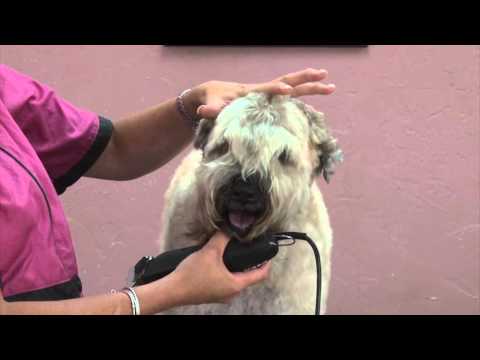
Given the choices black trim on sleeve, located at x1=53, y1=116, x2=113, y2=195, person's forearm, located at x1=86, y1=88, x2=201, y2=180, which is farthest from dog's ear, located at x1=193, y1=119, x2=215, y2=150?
black trim on sleeve, located at x1=53, y1=116, x2=113, y2=195

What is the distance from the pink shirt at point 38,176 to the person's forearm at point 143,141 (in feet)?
0.15

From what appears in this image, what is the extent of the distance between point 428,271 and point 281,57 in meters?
1.03

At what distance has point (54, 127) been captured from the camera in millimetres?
1402

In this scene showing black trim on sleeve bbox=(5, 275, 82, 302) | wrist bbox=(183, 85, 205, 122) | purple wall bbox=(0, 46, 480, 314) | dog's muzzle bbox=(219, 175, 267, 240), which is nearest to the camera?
black trim on sleeve bbox=(5, 275, 82, 302)

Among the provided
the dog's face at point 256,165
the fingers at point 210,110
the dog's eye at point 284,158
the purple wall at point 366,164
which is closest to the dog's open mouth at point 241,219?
the dog's face at point 256,165

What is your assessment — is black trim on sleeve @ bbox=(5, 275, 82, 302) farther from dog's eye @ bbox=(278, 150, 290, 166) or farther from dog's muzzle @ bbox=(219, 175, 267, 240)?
dog's eye @ bbox=(278, 150, 290, 166)

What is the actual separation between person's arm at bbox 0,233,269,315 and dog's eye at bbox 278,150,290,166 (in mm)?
206

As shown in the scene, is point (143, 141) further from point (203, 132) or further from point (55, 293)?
point (55, 293)

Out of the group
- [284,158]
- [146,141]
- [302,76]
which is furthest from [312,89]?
[146,141]

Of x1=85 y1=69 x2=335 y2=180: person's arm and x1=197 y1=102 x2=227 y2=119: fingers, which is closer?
x1=197 y1=102 x2=227 y2=119: fingers

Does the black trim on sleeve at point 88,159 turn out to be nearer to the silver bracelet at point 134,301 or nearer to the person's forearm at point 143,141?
the person's forearm at point 143,141

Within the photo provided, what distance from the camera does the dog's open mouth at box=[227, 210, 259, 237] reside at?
1213 millimetres

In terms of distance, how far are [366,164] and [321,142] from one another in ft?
3.83

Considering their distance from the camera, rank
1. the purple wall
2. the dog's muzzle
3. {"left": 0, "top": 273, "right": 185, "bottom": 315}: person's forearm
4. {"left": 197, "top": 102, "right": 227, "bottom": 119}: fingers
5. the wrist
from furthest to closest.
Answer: the purple wall → the wrist → {"left": 197, "top": 102, "right": 227, "bottom": 119}: fingers → the dog's muzzle → {"left": 0, "top": 273, "right": 185, "bottom": 315}: person's forearm
